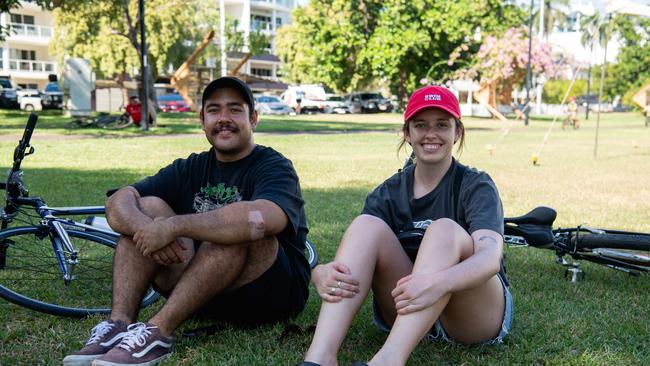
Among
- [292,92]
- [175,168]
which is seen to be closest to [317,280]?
[175,168]

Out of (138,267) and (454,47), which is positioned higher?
(454,47)

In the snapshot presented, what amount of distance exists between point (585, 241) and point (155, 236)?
295 centimetres

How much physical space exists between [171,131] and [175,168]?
57.3 feet

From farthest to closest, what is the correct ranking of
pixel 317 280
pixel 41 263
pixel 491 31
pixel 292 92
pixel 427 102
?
pixel 292 92, pixel 491 31, pixel 41 263, pixel 427 102, pixel 317 280

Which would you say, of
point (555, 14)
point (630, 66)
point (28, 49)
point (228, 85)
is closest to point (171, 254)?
point (228, 85)

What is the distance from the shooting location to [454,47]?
37.2m

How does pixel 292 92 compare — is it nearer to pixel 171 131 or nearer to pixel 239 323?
pixel 171 131

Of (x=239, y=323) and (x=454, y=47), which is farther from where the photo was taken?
(x=454, y=47)

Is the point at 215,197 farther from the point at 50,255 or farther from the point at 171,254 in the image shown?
the point at 50,255

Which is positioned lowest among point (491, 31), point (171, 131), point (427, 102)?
point (171, 131)

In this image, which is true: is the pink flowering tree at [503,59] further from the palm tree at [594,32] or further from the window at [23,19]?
the window at [23,19]

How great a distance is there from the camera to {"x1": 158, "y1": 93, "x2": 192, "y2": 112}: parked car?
42.0 m

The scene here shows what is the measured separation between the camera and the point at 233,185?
3.53m

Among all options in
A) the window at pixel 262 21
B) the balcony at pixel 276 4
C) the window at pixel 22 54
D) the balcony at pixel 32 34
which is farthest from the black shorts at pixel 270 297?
the balcony at pixel 276 4
